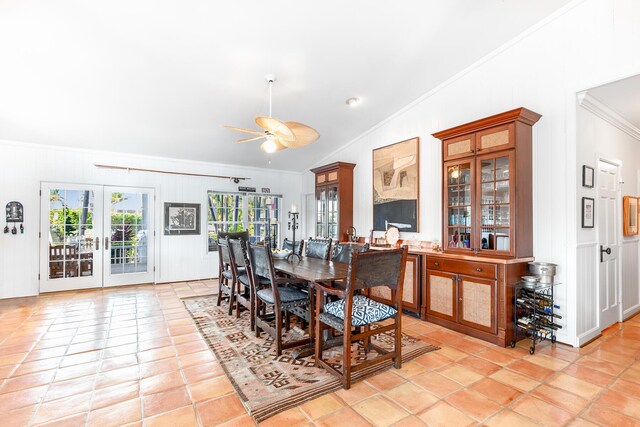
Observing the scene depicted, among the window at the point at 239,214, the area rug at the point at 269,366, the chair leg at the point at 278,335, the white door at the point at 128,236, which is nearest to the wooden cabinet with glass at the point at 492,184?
the area rug at the point at 269,366

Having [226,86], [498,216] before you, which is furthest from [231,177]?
[498,216]

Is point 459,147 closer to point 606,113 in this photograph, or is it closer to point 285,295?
point 606,113

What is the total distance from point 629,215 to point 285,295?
4.40 m

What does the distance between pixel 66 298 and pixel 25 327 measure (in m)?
1.44

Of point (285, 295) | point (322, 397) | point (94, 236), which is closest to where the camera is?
point (322, 397)

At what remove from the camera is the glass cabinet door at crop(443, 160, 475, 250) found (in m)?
3.56

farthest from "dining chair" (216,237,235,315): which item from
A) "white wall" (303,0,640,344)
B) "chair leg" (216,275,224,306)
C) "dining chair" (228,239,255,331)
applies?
"white wall" (303,0,640,344)

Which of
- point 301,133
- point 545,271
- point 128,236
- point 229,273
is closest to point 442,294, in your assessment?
point 545,271

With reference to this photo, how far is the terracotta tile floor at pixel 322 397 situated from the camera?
1971mm

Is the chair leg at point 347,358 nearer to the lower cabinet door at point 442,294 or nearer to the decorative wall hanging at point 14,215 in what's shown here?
the lower cabinet door at point 442,294

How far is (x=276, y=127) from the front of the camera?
2984 millimetres

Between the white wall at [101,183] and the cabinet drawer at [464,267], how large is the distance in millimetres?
4392

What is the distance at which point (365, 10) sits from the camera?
2869 millimetres

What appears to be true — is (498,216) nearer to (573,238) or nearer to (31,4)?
(573,238)
